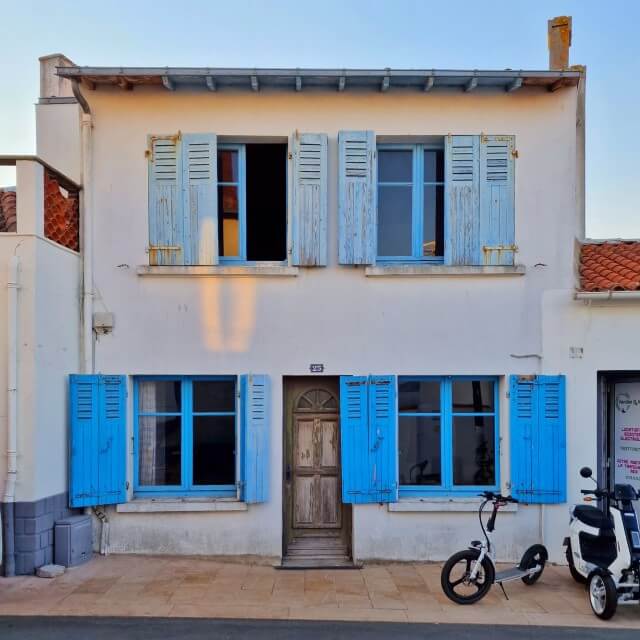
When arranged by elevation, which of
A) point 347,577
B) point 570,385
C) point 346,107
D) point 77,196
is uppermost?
point 346,107

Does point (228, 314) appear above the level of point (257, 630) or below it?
above

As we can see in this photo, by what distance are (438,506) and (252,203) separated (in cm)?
444

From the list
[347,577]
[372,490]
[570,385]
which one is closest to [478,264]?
[570,385]

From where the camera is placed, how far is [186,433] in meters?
7.91

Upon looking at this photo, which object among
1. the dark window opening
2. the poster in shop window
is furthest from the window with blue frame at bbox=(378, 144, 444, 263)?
the poster in shop window

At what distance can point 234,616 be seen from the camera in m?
6.02

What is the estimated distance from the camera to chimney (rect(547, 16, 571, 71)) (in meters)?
8.20

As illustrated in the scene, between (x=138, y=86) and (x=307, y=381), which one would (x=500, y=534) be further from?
(x=138, y=86)

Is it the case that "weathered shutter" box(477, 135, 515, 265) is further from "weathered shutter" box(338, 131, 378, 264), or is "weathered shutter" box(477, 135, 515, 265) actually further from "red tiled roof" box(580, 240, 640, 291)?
"weathered shutter" box(338, 131, 378, 264)

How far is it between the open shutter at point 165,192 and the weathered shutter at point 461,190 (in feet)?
11.0

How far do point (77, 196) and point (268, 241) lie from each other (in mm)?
2452

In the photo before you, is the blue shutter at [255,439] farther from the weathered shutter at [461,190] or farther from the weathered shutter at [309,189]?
the weathered shutter at [461,190]

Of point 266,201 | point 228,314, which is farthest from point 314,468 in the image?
point 266,201

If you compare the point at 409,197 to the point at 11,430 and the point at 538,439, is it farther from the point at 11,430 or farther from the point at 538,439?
the point at 11,430
